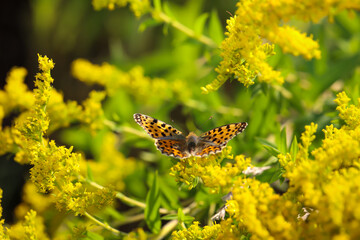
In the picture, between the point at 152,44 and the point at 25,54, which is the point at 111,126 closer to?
the point at 152,44

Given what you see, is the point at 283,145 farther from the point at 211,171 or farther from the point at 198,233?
the point at 198,233

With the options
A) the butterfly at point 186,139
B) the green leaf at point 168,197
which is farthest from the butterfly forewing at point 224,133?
the green leaf at point 168,197

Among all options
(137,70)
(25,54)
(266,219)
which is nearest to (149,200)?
(266,219)

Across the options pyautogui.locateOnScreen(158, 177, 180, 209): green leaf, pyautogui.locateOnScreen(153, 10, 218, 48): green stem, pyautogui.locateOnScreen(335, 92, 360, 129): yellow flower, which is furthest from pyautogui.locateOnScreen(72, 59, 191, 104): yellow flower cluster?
pyautogui.locateOnScreen(335, 92, 360, 129): yellow flower

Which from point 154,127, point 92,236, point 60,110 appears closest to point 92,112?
point 60,110

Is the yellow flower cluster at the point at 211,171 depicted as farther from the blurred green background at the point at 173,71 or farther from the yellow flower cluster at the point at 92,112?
the yellow flower cluster at the point at 92,112

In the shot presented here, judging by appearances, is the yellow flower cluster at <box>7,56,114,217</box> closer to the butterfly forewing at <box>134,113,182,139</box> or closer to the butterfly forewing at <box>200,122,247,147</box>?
the butterfly forewing at <box>134,113,182,139</box>
